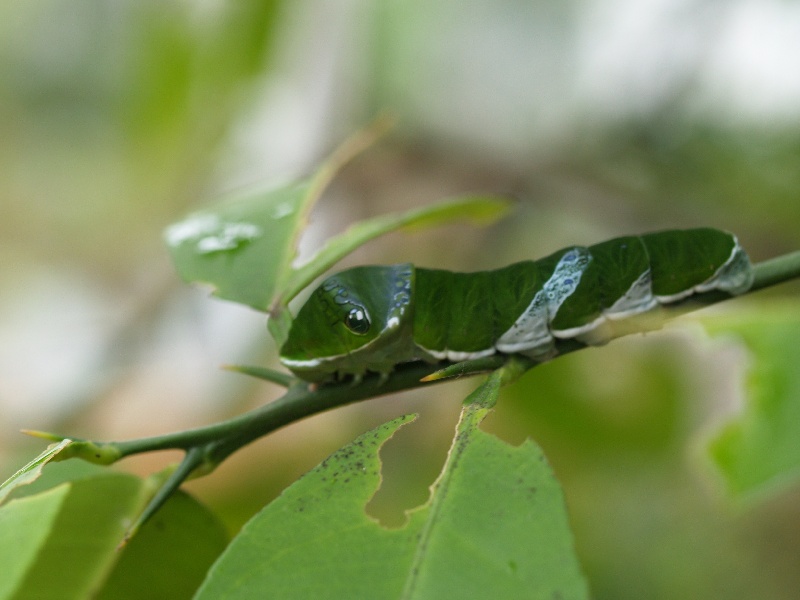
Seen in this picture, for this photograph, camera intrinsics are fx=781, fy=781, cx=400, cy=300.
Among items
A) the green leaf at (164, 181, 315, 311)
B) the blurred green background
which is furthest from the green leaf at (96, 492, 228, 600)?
the blurred green background

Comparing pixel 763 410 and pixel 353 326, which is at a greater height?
pixel 353 326

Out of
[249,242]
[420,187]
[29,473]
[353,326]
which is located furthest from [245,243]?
[420,187]

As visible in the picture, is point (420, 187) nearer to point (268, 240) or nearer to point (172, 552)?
point (268, 240)

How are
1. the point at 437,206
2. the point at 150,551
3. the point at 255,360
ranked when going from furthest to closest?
the point at 255,360 → the point at 437,206 → the point at 150,551

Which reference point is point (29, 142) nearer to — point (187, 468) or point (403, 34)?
point (403, 34)

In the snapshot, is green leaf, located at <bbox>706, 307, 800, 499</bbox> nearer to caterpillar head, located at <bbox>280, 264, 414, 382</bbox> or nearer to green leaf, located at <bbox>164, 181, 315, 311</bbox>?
caterpillar head, located at <bbox>280, 264, 414, 382</bbox>

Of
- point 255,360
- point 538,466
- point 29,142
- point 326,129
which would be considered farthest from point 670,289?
point 29,142
